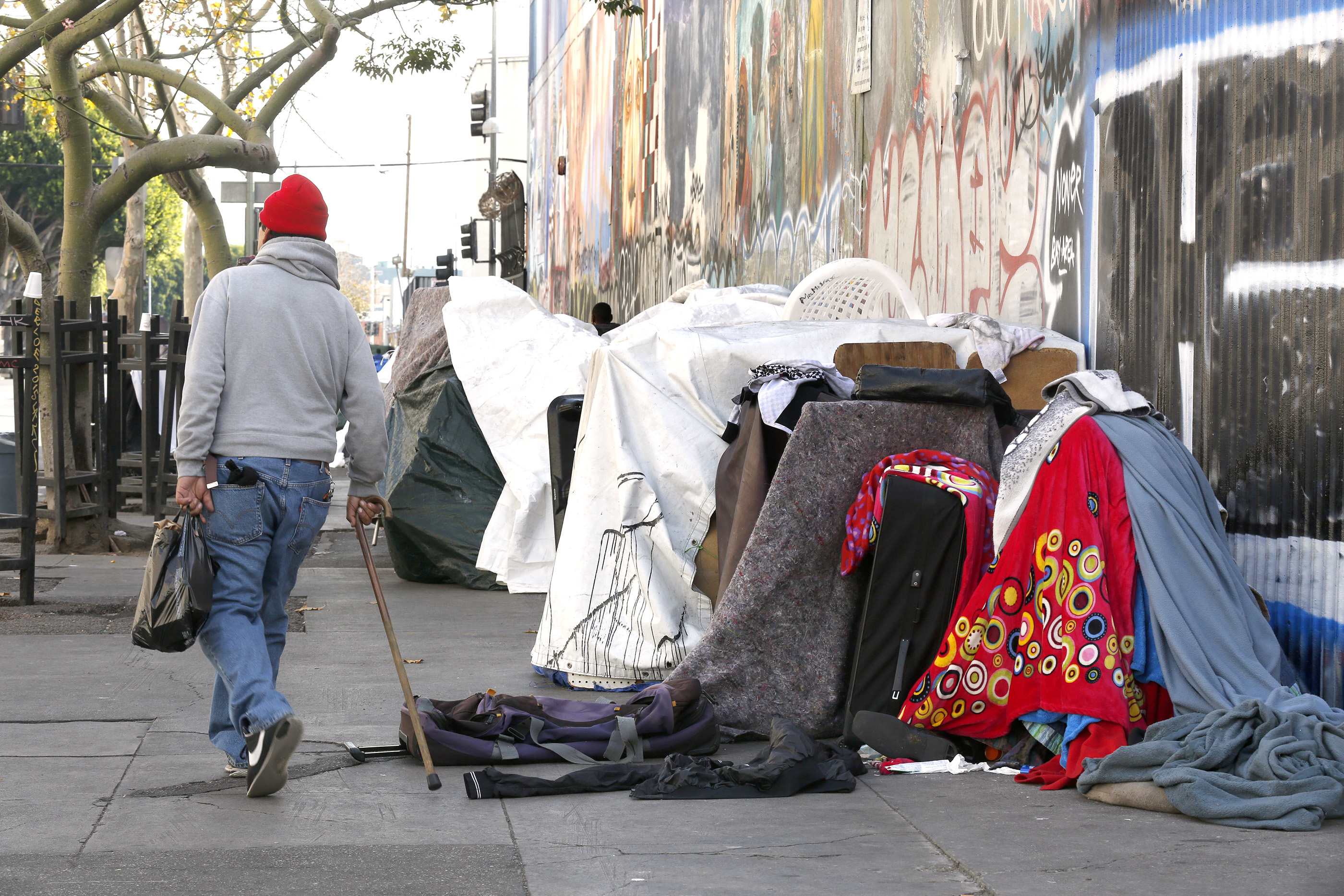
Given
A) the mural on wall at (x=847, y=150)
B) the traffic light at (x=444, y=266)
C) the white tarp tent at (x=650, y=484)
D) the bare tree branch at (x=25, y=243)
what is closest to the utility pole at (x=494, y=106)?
the traffic light at (x=444, y=266)

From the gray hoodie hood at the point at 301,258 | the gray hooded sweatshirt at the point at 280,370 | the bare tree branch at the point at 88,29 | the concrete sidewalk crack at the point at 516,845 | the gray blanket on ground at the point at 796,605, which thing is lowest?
the concrete sidewalk crack at the point at 516,845

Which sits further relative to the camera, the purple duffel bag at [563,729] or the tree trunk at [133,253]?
the tree trunk at [133,253]

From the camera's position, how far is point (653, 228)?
17.6 m

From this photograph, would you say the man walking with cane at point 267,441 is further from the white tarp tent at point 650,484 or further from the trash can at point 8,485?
the trash can at point 8,485

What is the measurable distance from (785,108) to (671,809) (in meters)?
8.61

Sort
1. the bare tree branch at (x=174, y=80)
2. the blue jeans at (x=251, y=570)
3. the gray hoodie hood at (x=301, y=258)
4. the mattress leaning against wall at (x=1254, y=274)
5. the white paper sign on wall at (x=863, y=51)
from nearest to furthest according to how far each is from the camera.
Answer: the blue jeans at (x=251, y=570) < the gray hoodie hood at (x=301, y=258) < the mattress leaning against wall at (x=1254, y=274) < the white paper sign on wall at (x=863, y=51) < the bare tree branch at (x=174, y=80)

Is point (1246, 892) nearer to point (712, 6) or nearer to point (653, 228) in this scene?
point (712, 6)

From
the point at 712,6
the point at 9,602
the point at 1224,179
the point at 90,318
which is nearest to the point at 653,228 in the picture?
the point at 712,6

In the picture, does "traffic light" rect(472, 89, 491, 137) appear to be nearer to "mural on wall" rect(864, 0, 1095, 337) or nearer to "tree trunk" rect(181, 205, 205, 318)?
"tree trunk" rect(181, 205, 205, 318)

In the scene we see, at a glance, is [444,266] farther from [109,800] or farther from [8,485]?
[109,800]

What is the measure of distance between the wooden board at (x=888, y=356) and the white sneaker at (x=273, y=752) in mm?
2984

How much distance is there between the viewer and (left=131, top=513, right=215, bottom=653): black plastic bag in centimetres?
443

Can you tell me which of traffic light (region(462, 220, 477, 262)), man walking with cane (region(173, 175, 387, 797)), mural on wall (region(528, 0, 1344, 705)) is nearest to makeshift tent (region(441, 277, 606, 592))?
mural on wall (region(528, 0, 1344, 705))

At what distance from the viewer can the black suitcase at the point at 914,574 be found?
17.0 feet
